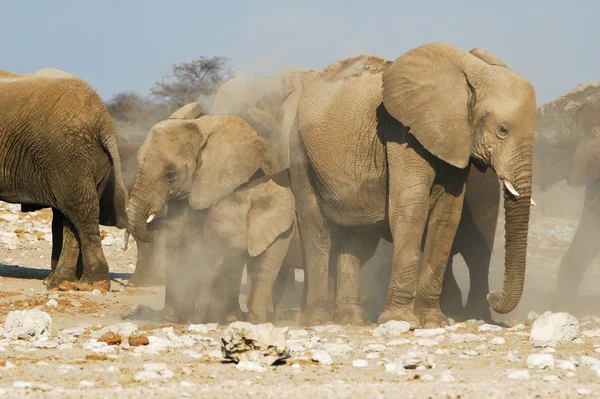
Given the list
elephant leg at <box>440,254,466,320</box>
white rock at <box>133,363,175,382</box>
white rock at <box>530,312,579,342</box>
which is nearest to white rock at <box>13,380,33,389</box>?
white rock at <box>133,363,175,382</box>

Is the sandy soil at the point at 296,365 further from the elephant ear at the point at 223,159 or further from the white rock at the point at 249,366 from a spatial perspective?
the elephant ear at the point at 223,159

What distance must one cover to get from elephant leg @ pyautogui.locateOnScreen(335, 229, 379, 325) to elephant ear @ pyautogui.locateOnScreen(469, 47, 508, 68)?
1867 mm

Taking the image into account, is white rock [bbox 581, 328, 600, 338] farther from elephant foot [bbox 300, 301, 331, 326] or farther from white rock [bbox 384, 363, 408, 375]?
elephant foot [bbox 300, 301, 331, 326]

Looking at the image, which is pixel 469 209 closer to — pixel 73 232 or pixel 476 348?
pixel 476 348

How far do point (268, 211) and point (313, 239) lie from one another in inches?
19.6

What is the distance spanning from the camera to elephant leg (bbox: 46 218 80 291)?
13.2 metres

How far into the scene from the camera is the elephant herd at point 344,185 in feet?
31.5

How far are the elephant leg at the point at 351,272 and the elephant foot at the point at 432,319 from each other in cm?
63

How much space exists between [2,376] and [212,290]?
13.1 feet

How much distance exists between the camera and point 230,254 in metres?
10.4

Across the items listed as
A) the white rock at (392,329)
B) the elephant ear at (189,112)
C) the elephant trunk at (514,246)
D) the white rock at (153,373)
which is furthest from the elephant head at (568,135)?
the white rock at (153,373)

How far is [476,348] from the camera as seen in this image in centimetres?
787

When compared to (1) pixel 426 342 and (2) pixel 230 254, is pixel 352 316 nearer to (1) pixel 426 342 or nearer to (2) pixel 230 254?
(2) pixel 230 254

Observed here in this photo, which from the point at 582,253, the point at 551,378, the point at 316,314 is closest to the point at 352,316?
the point at 316,314
